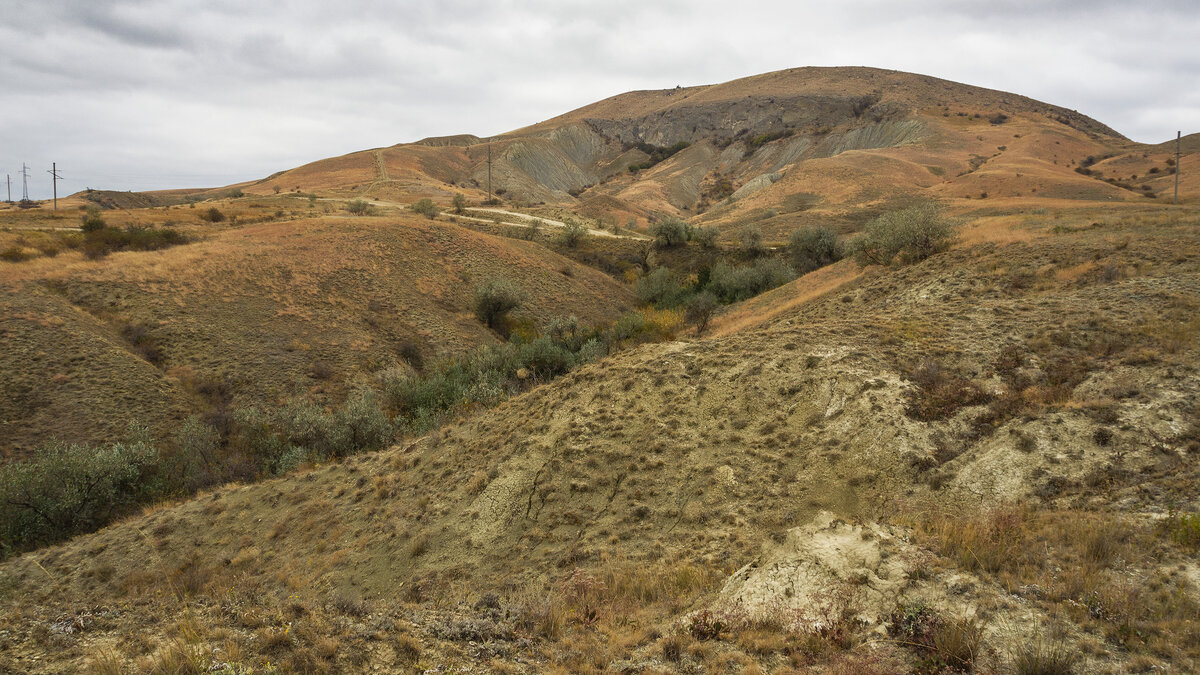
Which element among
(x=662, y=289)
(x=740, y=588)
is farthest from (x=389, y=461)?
(x=662, y=289)

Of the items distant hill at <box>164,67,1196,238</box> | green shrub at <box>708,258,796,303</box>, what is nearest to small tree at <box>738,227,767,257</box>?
distant hill at <box>164,67,1196,238</box>

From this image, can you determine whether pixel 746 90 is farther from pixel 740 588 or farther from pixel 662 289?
pixel 740 588

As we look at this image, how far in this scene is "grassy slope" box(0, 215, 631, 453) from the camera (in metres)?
20.7

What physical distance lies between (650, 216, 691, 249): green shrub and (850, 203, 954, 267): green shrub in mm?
27943

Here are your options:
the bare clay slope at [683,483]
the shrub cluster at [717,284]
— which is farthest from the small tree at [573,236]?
the bare clay slope at [683,483]

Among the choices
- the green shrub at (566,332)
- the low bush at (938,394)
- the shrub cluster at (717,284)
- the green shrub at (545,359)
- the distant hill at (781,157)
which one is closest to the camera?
the low bush at (938,394)

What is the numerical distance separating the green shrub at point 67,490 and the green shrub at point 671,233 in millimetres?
43133

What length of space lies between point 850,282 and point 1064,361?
13.2m

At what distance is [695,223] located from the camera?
2817 inches

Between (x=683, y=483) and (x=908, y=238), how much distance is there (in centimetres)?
1854

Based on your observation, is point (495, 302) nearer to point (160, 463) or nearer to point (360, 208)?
point (160, 463)

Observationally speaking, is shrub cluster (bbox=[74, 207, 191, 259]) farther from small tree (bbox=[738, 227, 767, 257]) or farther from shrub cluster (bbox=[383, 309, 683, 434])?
small tree (bbox=[738, 227, 767, 257])

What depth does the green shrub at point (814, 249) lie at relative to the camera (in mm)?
42841

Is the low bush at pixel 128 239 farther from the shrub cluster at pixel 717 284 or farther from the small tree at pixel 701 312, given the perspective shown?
the small tree at pixel 701 312
